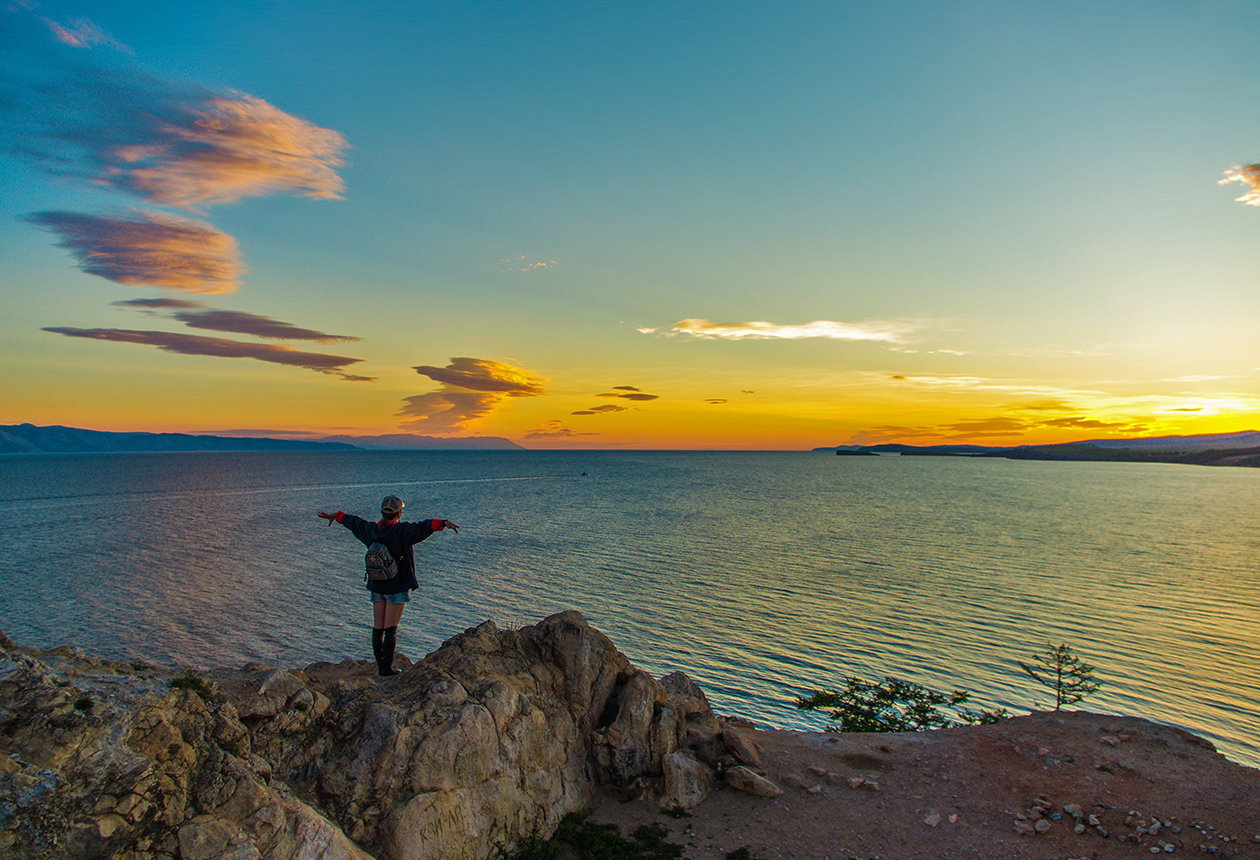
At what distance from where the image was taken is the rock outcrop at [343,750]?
677 cm

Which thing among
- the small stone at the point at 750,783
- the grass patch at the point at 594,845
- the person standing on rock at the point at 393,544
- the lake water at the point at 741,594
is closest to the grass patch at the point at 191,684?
the person standing on rock at the point at 393,544

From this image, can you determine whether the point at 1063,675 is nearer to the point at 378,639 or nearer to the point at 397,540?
the point at 378,639

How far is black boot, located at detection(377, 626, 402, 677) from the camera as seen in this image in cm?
1327

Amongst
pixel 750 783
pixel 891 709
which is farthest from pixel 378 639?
pixel 891 709

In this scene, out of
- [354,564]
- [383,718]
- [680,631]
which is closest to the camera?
[383,718]

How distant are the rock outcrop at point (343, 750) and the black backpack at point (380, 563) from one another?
239 cm

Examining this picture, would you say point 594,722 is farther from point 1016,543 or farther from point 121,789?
point 1016,543

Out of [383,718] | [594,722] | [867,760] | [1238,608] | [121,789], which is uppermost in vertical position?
[121,789]

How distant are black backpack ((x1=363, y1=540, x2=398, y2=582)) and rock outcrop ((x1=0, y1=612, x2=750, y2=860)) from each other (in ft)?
7.85

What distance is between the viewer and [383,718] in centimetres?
1163

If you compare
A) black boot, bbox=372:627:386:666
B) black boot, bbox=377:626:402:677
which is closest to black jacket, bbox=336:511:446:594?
black boot, bbox=372:627:386:666

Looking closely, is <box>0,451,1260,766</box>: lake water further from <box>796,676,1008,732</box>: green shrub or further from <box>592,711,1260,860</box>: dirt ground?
<box>592,711,1260,860</box>: dirt ground

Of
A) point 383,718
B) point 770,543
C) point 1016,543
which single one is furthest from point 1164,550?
point 383,718

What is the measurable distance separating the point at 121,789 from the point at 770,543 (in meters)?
66.2
